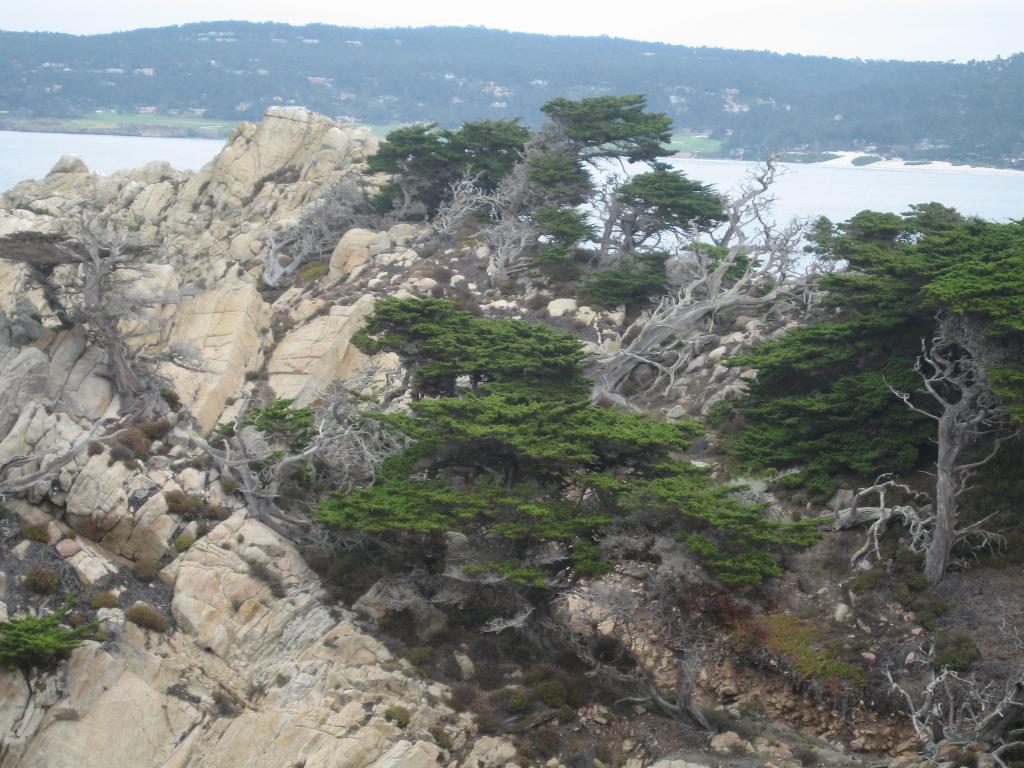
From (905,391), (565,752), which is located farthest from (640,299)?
(565,752)

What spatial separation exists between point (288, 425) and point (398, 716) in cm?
706

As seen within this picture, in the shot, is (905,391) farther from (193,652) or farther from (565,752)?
(193,652)

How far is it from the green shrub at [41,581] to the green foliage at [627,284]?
17.8 m

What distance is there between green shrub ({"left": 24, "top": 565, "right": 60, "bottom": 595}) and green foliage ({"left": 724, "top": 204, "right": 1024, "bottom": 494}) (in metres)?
12.3

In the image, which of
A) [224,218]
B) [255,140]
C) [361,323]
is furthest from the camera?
[255,140]

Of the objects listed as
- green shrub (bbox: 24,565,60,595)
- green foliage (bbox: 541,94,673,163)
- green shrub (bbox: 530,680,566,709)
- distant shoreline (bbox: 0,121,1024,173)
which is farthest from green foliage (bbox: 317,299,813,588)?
distant shoreline (bbox: 0,121,1024,173)

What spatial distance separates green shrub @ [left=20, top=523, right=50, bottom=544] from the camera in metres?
16.5

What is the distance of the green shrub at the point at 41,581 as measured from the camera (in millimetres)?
15594

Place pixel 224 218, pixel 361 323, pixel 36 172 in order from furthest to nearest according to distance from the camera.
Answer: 1. pixel 36 172
2. pixel 224 218
3. pixel 361 323

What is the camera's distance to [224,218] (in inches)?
1572

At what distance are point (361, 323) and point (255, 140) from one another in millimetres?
17546

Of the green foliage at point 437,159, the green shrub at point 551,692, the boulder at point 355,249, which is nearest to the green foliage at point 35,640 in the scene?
the green shrub at point 551,692

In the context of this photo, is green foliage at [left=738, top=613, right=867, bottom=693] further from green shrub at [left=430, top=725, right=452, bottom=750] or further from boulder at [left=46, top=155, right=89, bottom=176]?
boulder at [left=46, top=155, right=89, bottom=176]

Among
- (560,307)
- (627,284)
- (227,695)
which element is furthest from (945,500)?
(560,307)
